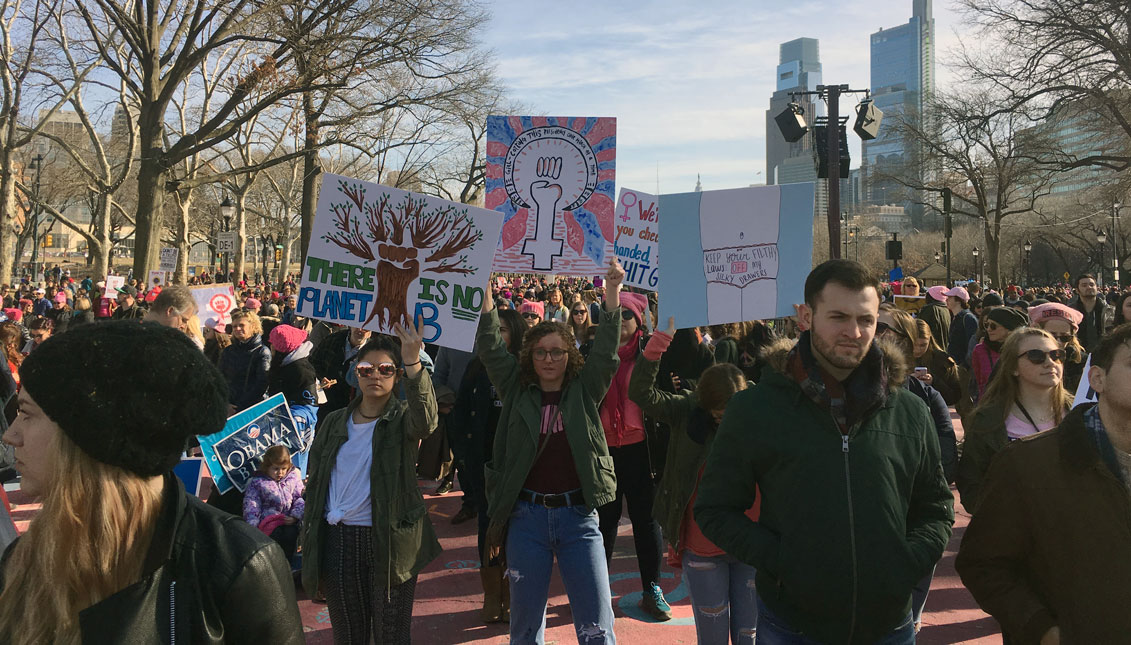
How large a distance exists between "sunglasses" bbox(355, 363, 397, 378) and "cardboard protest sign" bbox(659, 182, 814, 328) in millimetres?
1497

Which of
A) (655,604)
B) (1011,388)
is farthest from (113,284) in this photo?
(1011,388)

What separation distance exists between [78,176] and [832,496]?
168 feet

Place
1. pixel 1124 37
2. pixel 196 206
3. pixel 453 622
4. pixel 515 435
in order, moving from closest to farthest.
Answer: pixel 515 435, pixel 453 622, pixel 1124 37, pixel 196 206

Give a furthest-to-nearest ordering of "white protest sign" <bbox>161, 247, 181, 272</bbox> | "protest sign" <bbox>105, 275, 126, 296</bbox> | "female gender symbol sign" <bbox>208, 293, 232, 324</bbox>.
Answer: "white protest sign" <bbox>161, 247, 181, 272</bbox> < "protest sign" <bbox>105, 275, 126, 296</bbox> < "female gender symbol sign" <bbox>208, 293, 232, 324</bbox>

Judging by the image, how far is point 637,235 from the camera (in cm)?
527

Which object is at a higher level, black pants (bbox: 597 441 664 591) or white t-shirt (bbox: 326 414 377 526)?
white t-shirt (bbox: 326 414 377 526)

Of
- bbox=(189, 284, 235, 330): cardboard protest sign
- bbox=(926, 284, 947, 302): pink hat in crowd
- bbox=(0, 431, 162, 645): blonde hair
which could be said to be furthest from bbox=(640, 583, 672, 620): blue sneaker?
bbox=(926, 284, 947, 302): pink hat in crowd

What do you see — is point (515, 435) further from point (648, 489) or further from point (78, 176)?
point (78, 176)

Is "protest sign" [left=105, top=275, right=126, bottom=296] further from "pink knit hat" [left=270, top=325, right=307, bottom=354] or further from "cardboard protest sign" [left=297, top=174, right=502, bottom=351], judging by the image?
"cardboard protest sign" [left=297, top=174, right=502, bottom=351]

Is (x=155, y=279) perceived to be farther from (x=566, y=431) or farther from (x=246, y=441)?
(x=566, y=431)

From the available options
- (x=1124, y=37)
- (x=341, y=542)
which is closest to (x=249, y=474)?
(x=341, y=542)

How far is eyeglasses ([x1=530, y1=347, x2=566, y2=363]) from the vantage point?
4254mm

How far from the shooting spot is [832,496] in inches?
101

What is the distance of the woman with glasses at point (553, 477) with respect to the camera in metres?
3.94
